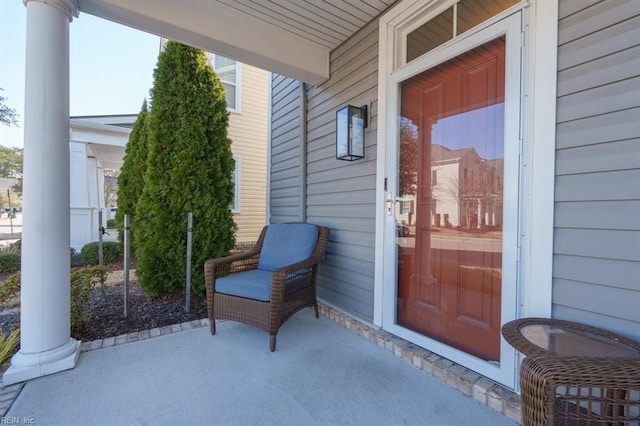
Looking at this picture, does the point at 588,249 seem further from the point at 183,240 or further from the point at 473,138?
the point at 183,240

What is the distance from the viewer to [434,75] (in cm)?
217

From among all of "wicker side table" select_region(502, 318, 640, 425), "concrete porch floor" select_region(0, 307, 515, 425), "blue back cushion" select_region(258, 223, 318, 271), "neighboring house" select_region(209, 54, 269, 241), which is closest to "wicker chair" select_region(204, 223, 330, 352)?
"blue back cushion" select_region(258, 223, 318, 271)

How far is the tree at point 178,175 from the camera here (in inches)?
130

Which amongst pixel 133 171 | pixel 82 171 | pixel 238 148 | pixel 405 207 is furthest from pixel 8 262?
pixel 405 207

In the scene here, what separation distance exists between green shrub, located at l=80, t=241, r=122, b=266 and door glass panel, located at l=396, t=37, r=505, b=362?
573 cm

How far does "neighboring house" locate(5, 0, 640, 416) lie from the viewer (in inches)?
54.2

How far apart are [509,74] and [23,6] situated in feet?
10.2

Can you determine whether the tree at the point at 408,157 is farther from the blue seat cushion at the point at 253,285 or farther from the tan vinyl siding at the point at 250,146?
the tan vinyl siding at the point at 250,146

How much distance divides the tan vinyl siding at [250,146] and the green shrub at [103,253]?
2463 mm

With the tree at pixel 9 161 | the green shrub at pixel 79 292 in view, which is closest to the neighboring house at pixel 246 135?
the green shrub at pixel 79 292

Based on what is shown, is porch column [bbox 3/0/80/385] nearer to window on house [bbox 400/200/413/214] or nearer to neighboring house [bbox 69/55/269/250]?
window on house [bbox 400/200/413/214]

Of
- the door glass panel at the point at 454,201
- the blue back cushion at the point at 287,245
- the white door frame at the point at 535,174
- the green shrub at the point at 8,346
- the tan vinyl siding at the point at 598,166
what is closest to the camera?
the tan vinyl siding at the point at 598,166

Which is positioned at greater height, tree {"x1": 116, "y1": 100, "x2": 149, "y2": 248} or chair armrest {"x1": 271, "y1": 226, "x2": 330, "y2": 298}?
tree {"x1": 116, "y1": 100, "x2": 149, "y2": 248}

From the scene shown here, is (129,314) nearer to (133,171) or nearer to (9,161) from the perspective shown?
(133,171)
